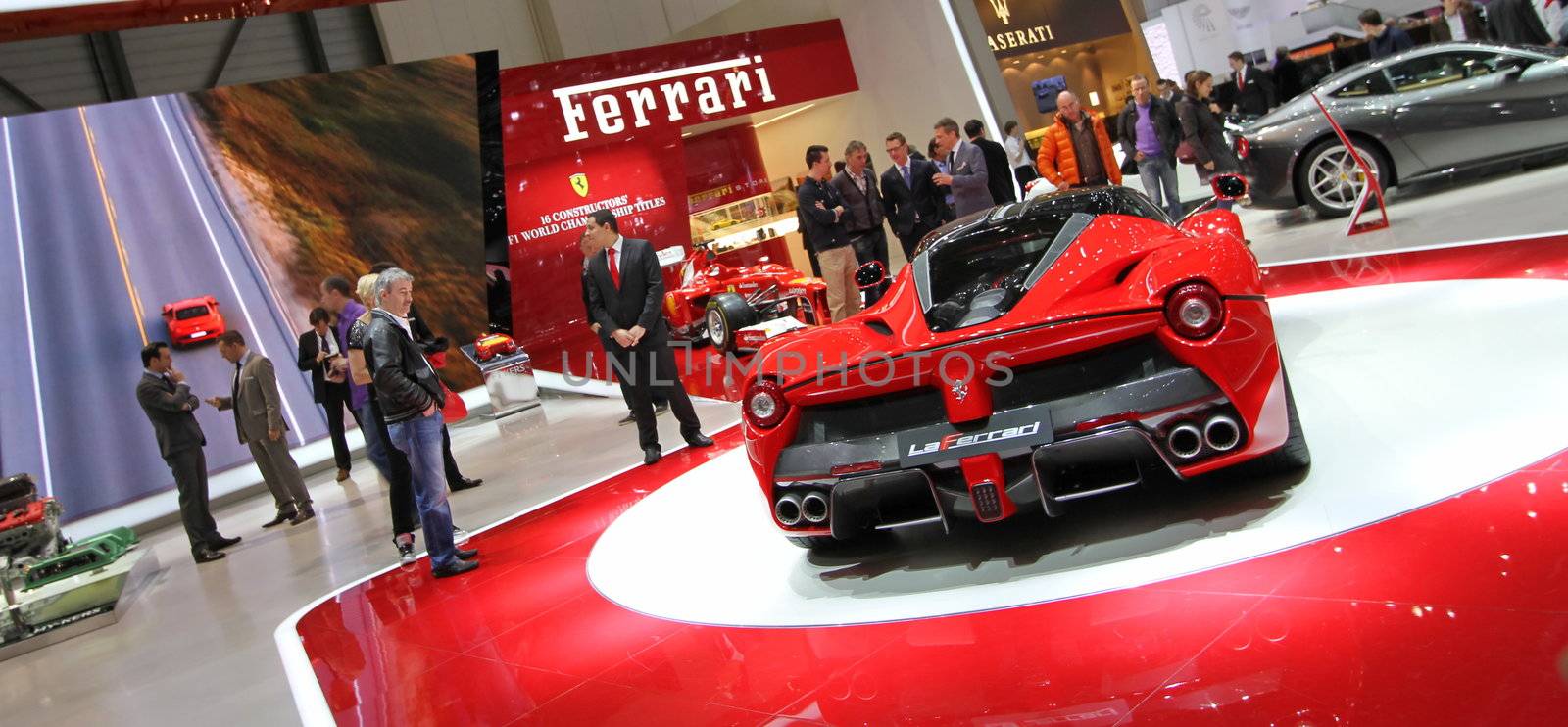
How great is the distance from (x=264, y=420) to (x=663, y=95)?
25.2ft

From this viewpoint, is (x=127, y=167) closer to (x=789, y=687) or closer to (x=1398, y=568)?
(x=789, y=687)

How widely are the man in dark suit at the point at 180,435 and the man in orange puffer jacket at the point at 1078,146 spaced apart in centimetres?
653

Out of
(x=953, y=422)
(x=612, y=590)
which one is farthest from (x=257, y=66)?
(x=953, y=422)

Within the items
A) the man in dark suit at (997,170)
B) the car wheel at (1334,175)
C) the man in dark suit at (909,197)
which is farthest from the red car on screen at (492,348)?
the car wheel at (1334,175)

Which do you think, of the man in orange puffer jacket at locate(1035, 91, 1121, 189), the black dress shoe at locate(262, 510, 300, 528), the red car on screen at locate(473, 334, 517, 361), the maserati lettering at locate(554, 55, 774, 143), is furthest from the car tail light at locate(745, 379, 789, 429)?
the maserati lettering at locate(554, 55, 774, 143)

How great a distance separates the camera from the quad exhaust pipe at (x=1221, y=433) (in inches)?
122

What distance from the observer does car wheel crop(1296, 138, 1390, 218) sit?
8.62 metres

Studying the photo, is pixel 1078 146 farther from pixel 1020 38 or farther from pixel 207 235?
pixel 1020 38

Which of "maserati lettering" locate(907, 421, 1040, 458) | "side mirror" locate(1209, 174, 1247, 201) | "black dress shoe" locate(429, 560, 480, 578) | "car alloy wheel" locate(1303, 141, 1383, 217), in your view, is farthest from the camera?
"car alloy wheel" locate(1303, 141, 1383, 217)

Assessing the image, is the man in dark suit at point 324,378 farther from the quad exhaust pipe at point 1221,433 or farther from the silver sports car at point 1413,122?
the silver sports car at point 1413,122

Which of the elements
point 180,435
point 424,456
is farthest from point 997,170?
point 180,435

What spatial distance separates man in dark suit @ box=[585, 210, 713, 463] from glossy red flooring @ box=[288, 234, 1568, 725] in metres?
2.67

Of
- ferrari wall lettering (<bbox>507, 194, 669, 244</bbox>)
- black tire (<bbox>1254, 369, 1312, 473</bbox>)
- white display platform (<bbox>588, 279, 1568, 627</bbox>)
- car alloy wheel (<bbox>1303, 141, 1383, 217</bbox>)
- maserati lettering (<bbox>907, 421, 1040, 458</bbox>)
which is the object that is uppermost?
A: ferrari wall lettering (<bbox>507, 194, 669, 244</bbox>)

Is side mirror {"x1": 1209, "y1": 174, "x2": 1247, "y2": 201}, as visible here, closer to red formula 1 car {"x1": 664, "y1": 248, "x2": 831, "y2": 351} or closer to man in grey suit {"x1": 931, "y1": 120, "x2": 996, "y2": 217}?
man in grey suit {"x1": 931, "y1": 120, "x2": 996, "y2": 217}
